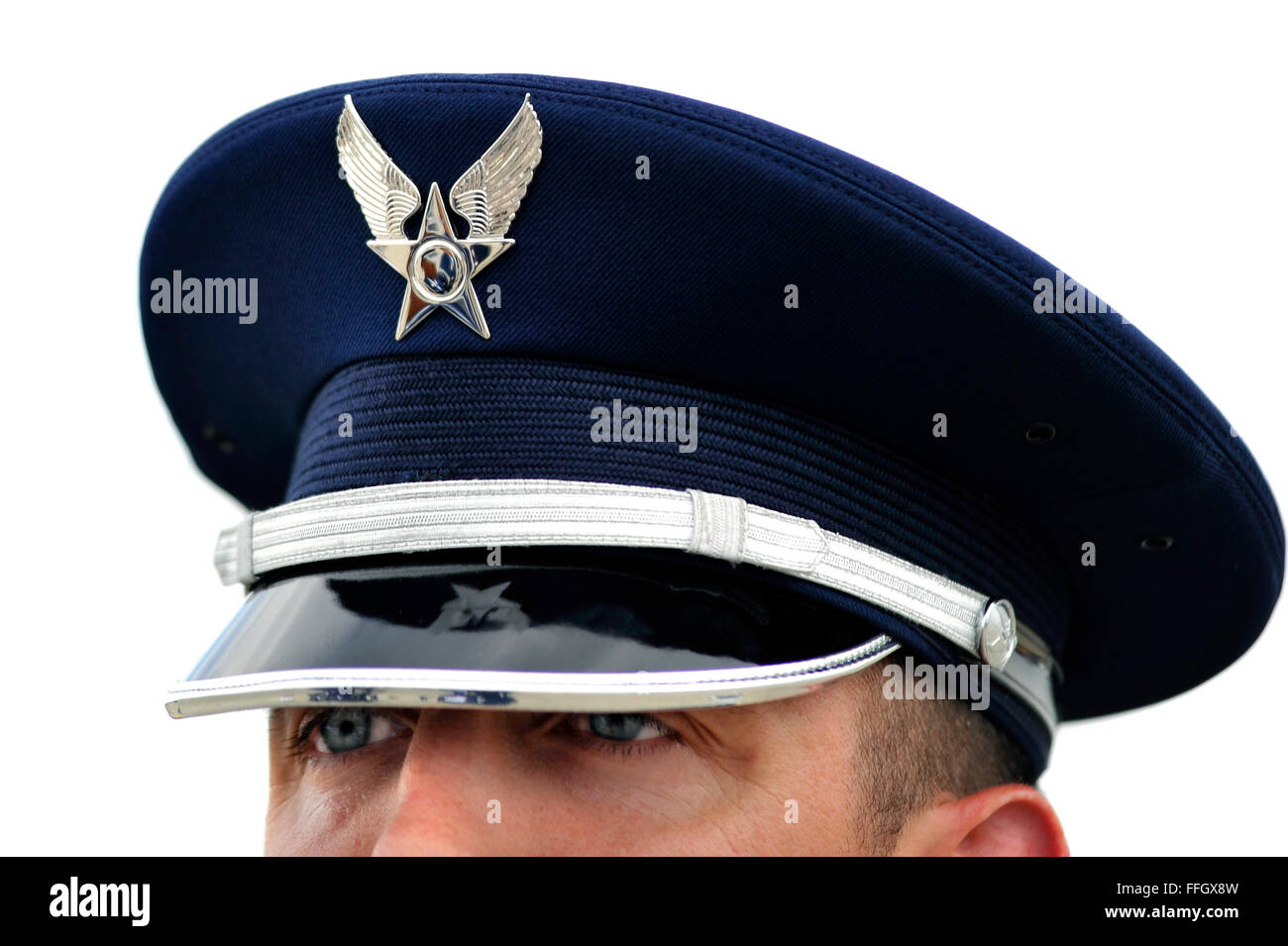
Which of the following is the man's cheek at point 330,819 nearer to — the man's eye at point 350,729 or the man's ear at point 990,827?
the man's eye at point 350,729

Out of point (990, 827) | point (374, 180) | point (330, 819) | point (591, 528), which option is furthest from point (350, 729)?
point (990, 827)

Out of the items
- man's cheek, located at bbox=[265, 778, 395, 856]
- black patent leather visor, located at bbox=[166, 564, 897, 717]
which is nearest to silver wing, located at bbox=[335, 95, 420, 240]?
black patent leather visor, located at bbox=[166, 564, 897, 717]

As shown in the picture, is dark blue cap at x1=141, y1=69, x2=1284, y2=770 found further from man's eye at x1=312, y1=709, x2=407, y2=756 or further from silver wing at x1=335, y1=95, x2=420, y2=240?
man's eye at x1=312, y1=709, x2=407, y2=756

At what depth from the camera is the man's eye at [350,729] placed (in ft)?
7.11

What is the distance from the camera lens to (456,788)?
6.35 ft

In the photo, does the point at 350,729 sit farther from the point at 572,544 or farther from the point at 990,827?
the point at 990,827

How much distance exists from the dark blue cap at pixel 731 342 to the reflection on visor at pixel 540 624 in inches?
4.1

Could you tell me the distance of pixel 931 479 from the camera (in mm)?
2246

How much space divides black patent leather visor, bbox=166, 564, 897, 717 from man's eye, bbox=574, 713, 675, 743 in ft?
0.57
